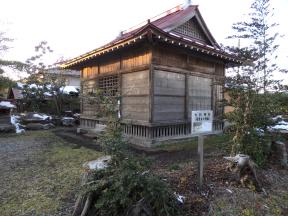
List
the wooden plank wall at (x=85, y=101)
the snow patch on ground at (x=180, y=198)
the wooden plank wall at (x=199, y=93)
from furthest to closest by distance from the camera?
the wooden plank wall at (x=85, y=101)
the wooden plank wall at (x=199, y=93)
the snow patch on ground at (x=180, y=198)

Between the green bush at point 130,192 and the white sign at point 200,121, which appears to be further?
the white sign at point 200,121

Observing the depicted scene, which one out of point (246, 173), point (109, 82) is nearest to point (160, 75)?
point (109, 82)

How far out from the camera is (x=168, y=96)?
25.2 feet

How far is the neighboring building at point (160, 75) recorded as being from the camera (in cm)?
710

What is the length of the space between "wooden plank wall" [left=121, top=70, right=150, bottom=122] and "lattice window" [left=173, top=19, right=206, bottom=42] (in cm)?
302

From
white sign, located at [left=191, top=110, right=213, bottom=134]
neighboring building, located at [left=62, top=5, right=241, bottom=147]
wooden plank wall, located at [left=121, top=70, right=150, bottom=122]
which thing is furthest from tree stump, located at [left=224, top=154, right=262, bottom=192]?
wooden plank wall, located at [left=121, top=70, right=150, bottom=122]

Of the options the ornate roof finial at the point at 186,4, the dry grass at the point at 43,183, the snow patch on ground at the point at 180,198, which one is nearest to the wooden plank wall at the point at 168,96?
the dry grass at the point at 43,183

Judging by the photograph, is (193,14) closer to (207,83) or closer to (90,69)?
(207,83)

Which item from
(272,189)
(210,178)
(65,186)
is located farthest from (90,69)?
(272,189)

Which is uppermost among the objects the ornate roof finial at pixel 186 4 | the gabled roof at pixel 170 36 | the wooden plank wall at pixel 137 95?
the ornate roof finial at pixel 186 4

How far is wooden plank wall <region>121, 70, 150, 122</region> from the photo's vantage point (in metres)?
7.29

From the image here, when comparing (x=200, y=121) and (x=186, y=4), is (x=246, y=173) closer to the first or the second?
(x=200, y=121)

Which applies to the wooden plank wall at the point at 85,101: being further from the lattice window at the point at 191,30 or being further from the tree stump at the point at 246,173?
the tree stump at the point at 246,173

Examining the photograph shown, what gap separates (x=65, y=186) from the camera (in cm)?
404
